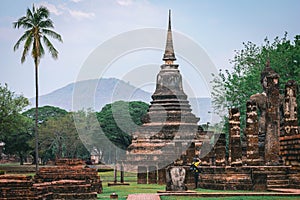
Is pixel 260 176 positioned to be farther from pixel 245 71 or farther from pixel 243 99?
pixel 245 71

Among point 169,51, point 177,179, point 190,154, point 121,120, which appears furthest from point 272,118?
point 121,120

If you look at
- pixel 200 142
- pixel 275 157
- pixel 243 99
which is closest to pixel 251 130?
pixel 275 157

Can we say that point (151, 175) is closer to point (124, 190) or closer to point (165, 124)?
point (124, 190)

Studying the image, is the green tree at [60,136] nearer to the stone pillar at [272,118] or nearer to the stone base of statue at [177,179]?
the stone pillar at [272,118]

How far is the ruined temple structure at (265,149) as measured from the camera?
23.9m

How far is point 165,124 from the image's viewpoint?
132ft

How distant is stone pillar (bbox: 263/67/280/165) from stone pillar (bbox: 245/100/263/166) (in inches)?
35.5

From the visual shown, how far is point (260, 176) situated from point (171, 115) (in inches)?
704

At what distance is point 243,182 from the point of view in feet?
78.1

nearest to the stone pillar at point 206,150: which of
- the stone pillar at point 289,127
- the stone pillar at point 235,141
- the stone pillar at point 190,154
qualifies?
the stone pillar at point 190,154

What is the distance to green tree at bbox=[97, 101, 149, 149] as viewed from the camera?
71.2 m

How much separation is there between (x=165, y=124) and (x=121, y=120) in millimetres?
35249

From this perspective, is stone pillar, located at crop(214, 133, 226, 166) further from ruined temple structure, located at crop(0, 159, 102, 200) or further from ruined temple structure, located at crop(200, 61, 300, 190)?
ruined temple structure, located at crop(0, 159, 102, 200)

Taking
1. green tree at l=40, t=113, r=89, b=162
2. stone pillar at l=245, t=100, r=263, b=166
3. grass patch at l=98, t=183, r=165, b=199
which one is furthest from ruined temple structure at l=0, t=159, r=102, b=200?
green tree at l=40, t=113, r=89, b=162
